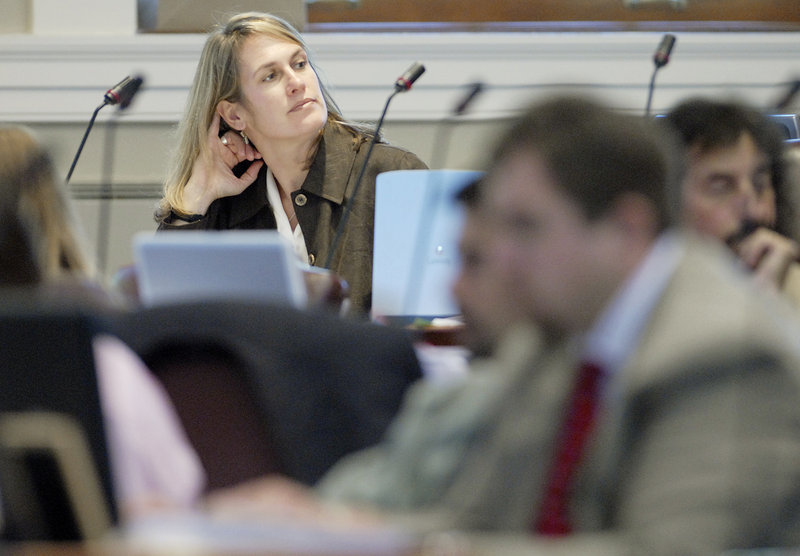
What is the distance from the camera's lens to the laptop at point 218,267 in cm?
149

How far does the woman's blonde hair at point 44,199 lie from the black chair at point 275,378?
26 cm

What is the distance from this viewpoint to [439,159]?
12.0 ft

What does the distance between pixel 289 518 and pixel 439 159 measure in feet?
9.36

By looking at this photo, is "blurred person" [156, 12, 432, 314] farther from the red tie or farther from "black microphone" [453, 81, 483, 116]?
the red tie

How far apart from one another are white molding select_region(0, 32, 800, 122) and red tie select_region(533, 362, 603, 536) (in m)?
2.92

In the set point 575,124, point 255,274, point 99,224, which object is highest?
point 575,124

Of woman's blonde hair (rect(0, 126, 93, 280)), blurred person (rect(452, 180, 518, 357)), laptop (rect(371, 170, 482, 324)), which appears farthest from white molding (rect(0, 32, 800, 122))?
blurred person (rect(452, 180, 518, 357))

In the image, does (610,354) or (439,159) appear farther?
(439,159)

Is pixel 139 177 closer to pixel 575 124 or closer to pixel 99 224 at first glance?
pixel 99 224

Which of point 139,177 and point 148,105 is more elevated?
point 148,105

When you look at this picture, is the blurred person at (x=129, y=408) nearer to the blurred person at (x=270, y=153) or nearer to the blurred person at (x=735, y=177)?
the blurred person at (x=735, y=177)

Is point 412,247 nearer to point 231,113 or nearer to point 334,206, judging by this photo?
point 334,206

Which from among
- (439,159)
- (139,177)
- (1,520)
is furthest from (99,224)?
(1,520)

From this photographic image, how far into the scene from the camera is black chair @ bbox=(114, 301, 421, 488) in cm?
112
